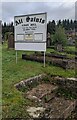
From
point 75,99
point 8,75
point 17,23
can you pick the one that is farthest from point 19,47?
point 75,99

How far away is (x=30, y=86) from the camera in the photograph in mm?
6551

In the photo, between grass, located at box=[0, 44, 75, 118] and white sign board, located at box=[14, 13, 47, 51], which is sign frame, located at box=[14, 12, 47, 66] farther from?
grass, located at box=[0, 44, 75, 118]

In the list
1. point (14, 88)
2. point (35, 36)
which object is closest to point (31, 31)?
point (35, 36)

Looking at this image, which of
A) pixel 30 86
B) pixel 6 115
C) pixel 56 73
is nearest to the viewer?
pixel 6 115

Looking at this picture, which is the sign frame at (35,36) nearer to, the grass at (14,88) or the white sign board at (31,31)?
the white sign board at (31,31)

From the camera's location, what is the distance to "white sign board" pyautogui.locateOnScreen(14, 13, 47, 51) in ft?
29.8

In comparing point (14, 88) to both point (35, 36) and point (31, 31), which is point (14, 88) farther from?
point (31, 31)

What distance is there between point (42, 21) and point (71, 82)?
131 inches

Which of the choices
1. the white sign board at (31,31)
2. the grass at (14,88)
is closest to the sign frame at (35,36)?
the white sign board at (31,31)

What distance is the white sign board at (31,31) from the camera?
29.8 feet

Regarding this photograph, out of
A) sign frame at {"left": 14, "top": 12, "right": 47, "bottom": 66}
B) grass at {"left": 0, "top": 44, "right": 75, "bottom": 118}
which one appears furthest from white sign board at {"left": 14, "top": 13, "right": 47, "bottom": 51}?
grass at {"left": 0, "top": 44, "right": 75, "bottom": 118}

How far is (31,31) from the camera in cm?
932

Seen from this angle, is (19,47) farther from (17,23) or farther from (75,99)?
(75,99)

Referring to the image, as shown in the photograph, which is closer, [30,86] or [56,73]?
[30,86]
